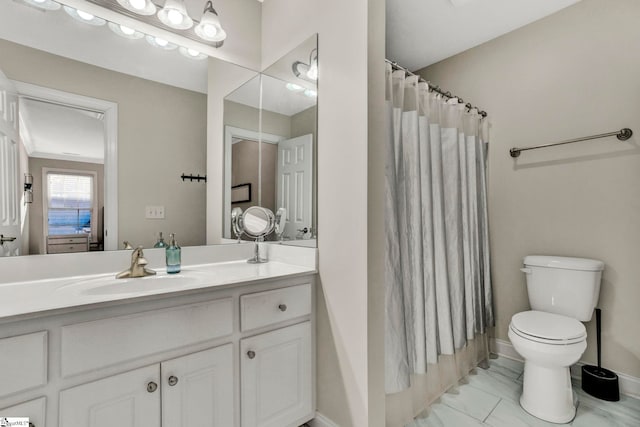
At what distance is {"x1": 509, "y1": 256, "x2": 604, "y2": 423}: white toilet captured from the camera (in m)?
1.57

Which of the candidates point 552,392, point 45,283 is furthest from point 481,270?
point 45,283

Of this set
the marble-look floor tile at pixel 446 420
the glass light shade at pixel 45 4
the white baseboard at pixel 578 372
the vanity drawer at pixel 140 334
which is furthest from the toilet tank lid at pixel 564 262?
the glass light shade at pixel 45 4

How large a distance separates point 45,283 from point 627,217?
9.79ft

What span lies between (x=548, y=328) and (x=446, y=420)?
74cm

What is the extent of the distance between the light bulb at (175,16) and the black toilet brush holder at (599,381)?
2888mm

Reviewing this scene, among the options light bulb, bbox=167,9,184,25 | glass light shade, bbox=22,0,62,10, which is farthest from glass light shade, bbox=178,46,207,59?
glass light shade, bbox=22,0,62,10

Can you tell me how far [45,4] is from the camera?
1.32 metres

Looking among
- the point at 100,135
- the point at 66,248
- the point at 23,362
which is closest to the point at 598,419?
the point at 23,362

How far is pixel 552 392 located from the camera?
64.0 inches

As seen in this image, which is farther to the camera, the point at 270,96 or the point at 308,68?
the point at 270,96

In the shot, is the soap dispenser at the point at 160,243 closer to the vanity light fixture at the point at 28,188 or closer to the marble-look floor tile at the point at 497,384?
the vanity light fixture at the point at 28,188

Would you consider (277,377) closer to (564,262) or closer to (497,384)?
(497,384)

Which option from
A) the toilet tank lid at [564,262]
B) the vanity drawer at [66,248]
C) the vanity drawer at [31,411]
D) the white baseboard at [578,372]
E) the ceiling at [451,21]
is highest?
the ceiling at [451,21]

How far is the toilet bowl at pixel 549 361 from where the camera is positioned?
Result: 1.55 m
